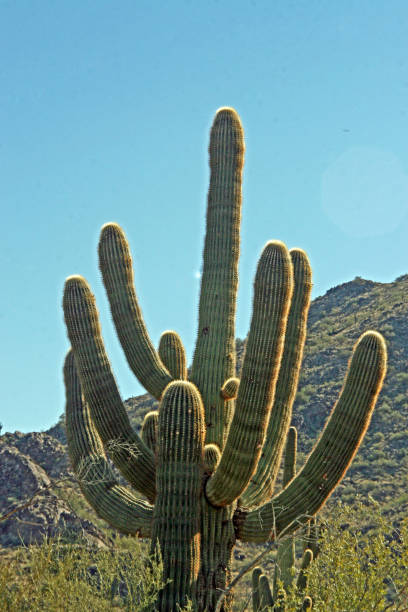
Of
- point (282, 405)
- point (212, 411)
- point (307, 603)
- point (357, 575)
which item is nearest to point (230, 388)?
point (212, 411)

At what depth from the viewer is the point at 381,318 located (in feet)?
129

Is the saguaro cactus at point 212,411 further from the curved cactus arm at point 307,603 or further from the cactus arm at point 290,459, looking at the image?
the cactus arm at point 290,459

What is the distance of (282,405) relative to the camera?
33.2 ft

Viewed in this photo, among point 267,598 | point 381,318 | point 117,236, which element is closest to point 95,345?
point 117,236

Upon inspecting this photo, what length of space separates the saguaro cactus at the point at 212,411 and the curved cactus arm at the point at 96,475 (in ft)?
0.05

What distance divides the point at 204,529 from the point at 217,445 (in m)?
1.13

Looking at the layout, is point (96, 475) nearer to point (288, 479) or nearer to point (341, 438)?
point (341, 438)

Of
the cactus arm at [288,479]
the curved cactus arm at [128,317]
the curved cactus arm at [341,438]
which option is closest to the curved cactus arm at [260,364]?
the curved cactus arm at [341,438]

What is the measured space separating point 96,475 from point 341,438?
3.00 meters

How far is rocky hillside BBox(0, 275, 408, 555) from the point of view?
85.4 feet

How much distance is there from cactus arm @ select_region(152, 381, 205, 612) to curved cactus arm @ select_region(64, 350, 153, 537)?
102 cm

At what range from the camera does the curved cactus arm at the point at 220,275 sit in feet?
32.4

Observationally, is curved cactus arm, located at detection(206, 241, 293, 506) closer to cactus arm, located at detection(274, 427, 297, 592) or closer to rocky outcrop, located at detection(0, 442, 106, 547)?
cactus arm, located at detection(274, 427, 297, 592)

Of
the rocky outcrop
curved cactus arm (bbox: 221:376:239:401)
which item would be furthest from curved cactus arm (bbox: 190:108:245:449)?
the rocky outcrop
